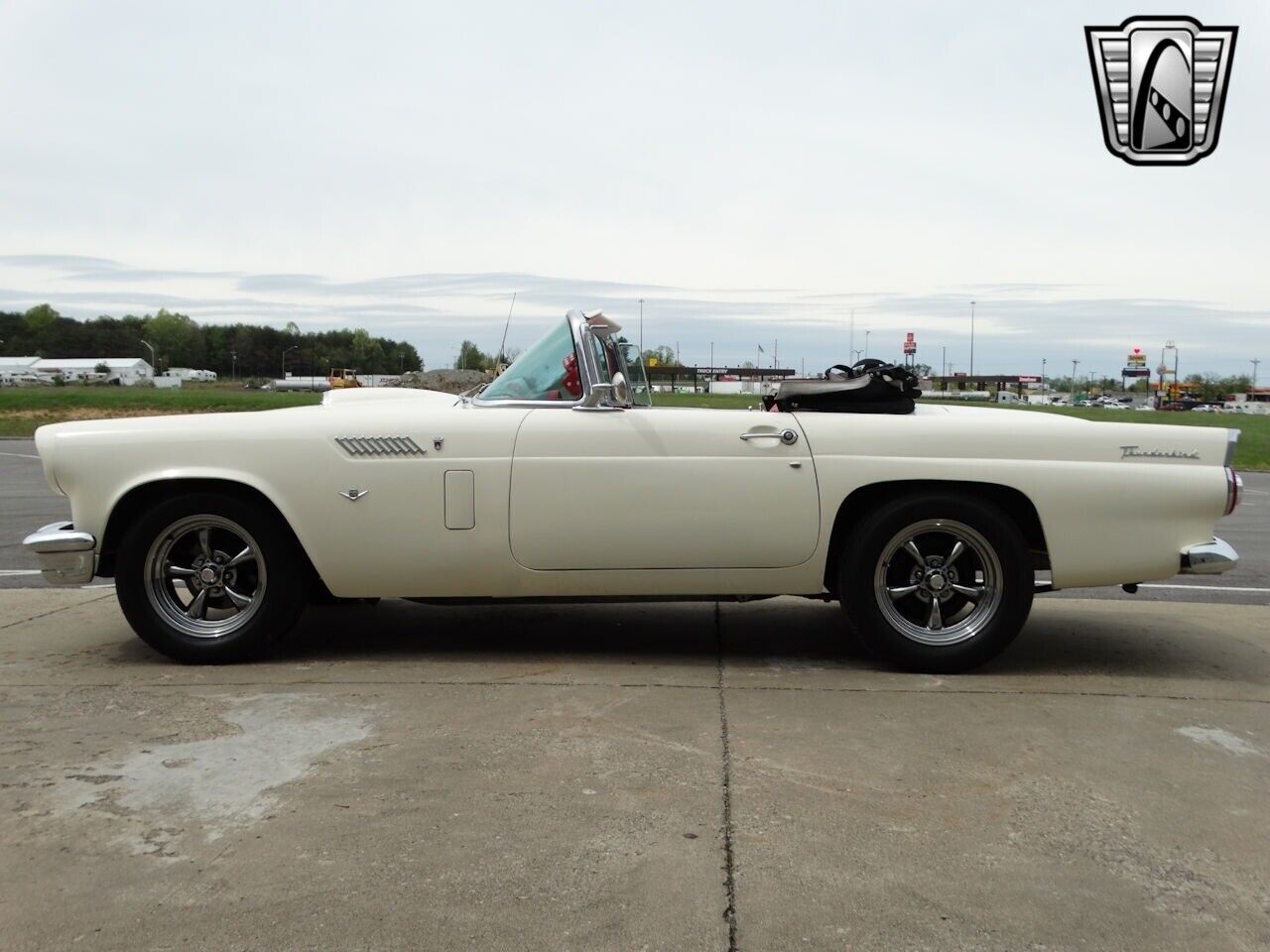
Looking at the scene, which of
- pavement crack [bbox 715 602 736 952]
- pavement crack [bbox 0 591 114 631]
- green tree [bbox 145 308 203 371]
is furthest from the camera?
green tree [bbox 145 308 203 371]

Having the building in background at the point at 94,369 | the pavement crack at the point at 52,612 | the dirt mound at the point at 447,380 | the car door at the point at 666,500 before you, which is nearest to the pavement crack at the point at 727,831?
the car door at the point at 666,500

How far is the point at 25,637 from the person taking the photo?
5.45 metres

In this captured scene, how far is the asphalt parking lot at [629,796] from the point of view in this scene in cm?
261

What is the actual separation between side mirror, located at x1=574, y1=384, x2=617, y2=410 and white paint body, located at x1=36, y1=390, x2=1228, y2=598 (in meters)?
0.13

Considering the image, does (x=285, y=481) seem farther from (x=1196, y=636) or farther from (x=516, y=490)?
(x=1196, y=636)

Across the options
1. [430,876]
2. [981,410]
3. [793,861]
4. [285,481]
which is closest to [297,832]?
[430,876]

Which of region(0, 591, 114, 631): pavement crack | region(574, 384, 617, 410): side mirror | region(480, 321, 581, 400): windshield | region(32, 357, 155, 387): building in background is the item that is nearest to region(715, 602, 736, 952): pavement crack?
region(574, 384, 617, 410): side mirror

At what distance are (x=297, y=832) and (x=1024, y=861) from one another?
1897 millimetres

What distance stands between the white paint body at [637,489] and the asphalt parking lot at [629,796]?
1.41ft

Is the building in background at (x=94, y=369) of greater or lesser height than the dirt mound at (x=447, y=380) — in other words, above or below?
above

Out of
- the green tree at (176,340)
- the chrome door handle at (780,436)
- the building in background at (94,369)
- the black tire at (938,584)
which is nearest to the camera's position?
the black tire at (938,584)

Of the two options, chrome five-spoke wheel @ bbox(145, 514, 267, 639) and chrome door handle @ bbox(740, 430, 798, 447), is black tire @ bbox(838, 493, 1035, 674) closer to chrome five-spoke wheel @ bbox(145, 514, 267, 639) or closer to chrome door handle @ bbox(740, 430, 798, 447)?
chrome door handle @ bbox(740, 430, 798, 447)

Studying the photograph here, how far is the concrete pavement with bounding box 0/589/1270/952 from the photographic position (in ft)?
8.57

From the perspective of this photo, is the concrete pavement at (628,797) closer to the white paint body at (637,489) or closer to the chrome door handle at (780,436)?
the white paint body at (637,489)
